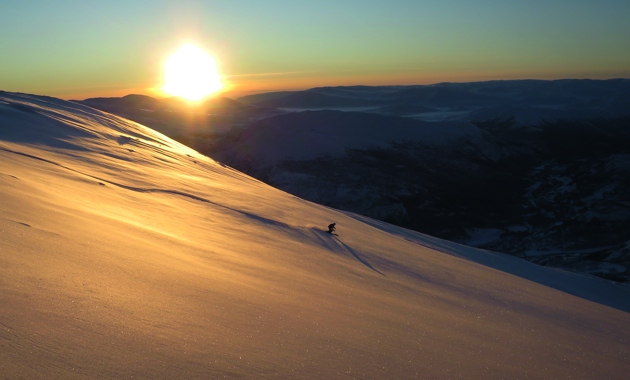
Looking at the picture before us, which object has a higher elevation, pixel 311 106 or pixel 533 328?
pixel 311 106

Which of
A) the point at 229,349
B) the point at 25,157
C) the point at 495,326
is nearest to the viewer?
the point at 229,349

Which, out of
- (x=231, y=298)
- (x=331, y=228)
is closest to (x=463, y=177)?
(x=331, y=228)

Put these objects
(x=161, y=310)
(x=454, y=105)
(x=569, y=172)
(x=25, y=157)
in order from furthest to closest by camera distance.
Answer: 1. (x=454, y=105)
2. (x=569, y=172)
3. (x=25, y=157)
4. (x=161, y=310)

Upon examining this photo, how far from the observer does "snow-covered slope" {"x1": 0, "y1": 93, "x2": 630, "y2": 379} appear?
2264 mm

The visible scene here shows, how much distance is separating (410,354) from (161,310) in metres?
1.42

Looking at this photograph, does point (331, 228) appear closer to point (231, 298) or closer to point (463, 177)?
point (231, 298)

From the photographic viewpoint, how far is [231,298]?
3240 mm

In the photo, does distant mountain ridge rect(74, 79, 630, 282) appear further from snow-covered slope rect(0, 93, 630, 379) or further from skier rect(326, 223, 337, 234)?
snow-covered slope rect(0, 93, 630, 379)

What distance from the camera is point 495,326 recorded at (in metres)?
4.33

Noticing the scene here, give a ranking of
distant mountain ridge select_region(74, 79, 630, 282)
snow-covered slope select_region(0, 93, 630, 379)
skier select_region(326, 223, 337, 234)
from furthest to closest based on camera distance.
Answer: distant mountain ridge select_region(74, 79, 630, 282)
skier select_region(326, 223, 337, 234)
snow-covered slope select_region(0, 93, 630, 379)

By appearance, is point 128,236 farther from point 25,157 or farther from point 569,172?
point 569,172

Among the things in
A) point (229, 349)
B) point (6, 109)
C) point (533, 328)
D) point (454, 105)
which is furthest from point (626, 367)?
point (454, 105)

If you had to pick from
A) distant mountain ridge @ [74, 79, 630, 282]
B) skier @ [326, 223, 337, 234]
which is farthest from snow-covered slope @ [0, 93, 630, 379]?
distant mountain ridge @ [74, 79, 630, 282]

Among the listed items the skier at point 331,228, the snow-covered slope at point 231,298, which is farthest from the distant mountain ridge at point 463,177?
the snow-covered slope at point 231,298
